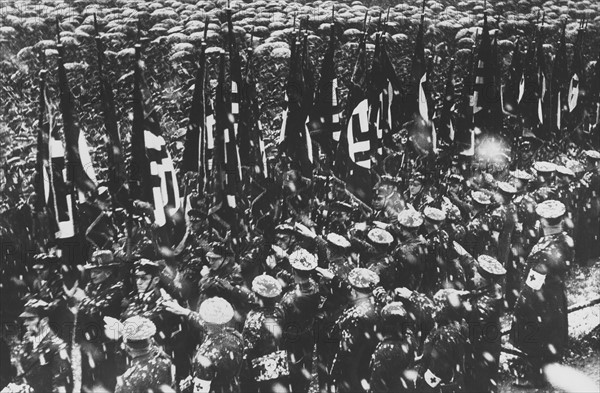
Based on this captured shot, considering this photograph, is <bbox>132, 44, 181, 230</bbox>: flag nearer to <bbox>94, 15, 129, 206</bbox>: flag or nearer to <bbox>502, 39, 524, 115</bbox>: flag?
<bbox>94, 15, 129, 206</bbox>: flag

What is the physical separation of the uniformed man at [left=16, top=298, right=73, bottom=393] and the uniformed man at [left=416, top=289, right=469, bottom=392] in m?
3.27

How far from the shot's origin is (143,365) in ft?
13.7

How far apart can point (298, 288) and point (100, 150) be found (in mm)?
3616

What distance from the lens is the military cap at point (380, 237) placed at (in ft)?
19.6

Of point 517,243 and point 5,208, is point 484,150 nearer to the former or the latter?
point 517,243

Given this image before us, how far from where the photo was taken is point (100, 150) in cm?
729

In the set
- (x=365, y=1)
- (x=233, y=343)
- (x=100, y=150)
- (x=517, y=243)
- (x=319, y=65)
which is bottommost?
(x=517, y=243)

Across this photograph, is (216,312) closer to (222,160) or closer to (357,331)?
(357,331)

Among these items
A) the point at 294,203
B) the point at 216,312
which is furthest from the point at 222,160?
the point at 216,312

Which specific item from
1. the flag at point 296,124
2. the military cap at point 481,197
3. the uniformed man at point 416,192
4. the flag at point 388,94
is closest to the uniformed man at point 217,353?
the flag at point 296,124

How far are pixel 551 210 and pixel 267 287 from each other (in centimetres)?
344

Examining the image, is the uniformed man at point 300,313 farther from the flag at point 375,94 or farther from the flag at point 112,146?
the flag at point 375,94

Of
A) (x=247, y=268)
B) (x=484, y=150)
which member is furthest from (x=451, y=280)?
(x=484, y=150)

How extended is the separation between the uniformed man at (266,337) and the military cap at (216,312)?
0.36 meters
